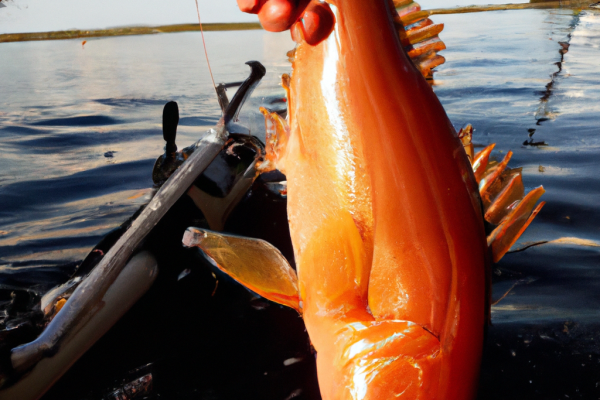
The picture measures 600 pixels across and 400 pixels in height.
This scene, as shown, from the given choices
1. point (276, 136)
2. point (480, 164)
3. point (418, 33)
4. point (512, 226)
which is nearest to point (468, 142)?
point (480, 164)

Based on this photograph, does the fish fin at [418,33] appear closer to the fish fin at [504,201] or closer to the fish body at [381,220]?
the fish body at [381,220]

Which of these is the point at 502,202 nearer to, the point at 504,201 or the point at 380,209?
the point at 504,201

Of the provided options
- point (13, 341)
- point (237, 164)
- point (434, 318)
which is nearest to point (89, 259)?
point (13, 341)

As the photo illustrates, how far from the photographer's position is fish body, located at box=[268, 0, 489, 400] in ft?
2.26

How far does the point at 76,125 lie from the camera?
23.0 ft

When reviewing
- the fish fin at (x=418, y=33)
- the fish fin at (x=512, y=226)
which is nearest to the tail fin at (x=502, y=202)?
the fish fin at (x=512, y=226)

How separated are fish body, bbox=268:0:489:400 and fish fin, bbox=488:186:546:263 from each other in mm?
61

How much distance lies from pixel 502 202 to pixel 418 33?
41 cm

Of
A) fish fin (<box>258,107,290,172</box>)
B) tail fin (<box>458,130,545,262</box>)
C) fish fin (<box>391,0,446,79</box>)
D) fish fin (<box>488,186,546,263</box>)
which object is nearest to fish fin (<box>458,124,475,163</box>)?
tail fin (<box>458,130,545,262</box>)

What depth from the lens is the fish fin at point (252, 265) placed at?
2.72 ft

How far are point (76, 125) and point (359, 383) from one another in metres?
7.57

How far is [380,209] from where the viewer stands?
28.1 inches

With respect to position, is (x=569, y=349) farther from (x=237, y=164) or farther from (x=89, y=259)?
(x=89, y=259)

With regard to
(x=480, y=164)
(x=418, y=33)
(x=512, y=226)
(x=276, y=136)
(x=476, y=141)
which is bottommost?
(x=476, y=141)
